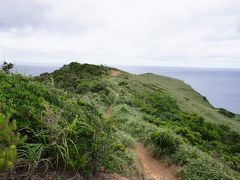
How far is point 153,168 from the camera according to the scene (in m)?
10.9

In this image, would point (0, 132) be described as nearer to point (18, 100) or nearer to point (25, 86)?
point (18, 100)

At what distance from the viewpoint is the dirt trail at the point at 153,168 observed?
401 inches

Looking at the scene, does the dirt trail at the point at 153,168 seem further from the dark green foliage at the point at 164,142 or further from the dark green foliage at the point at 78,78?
the dark green foliage at the point at 78,78

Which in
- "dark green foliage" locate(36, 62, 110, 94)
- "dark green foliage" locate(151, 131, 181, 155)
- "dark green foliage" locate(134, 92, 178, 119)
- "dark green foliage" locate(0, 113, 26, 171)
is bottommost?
"dark green foliage" locate(151, 131, 181, 155)

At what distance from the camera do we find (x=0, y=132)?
14.7ft

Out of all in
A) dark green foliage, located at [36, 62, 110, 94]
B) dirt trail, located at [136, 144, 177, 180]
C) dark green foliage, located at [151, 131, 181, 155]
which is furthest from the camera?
dark green foliage, located at [36, 62, 110, 94]

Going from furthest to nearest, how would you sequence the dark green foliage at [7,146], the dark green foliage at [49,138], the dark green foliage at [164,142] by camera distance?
the dark green foliage at [164,142] → the dark green foliage at [49,138] → the dark green foliage at [7,146]

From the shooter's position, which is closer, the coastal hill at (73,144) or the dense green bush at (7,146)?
the dense green bush at (7,146)

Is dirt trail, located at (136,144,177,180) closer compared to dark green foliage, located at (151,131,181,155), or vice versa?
dirt trail, located at (136,144,177,180)

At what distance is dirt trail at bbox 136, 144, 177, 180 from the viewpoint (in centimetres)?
1020

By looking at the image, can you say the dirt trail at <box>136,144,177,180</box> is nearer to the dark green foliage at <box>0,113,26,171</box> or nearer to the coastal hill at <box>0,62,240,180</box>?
the coastal hill at <box>0,62,240,180</box>

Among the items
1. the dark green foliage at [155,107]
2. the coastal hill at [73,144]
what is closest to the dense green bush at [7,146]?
the coastal hill at [73,144]

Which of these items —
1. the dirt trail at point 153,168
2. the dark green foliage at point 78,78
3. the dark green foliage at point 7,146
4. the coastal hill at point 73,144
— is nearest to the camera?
the dark green foliage at point 7,146

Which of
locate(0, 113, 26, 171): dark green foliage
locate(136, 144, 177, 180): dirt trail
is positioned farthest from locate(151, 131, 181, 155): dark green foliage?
locate(0, 113, 26, 171): dark green foliage
